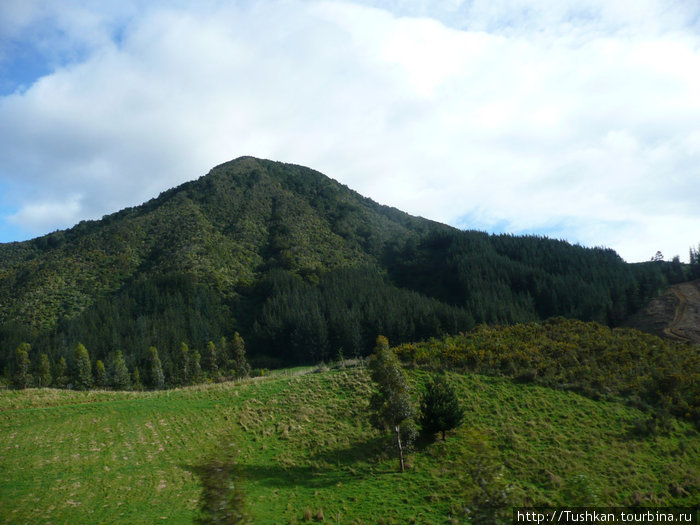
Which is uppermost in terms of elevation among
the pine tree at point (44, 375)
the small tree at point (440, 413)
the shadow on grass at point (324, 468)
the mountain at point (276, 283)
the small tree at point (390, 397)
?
the mountain at point (276, 283)

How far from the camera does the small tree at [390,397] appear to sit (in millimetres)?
27406

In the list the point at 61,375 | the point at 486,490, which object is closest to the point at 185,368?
the point at 61,375

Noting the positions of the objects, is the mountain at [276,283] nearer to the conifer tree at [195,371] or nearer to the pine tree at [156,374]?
the conifer tree at [195,371]

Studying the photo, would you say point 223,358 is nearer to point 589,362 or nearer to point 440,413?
point 440,413

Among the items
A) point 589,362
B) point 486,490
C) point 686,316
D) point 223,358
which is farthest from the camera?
point 686,316

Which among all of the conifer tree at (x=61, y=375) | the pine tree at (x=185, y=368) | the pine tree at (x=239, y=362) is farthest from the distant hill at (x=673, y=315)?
the conifer tree at (x=61, y=375)

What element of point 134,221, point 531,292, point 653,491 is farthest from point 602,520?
point 134,221

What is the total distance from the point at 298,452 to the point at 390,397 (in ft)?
26.8

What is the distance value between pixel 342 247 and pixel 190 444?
136 m

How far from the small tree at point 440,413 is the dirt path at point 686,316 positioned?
63423 mm

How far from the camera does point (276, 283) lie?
120 metres

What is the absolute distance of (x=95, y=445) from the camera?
83.7ft

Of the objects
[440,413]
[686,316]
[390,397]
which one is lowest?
[440,413]

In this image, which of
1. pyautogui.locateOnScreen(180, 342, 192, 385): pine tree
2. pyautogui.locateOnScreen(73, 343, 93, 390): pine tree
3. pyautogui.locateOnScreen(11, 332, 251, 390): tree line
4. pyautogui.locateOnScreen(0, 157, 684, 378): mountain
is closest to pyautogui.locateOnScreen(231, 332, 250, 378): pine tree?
pyautogui.locateOnScreen(11, 332, 251, 390): tree line
